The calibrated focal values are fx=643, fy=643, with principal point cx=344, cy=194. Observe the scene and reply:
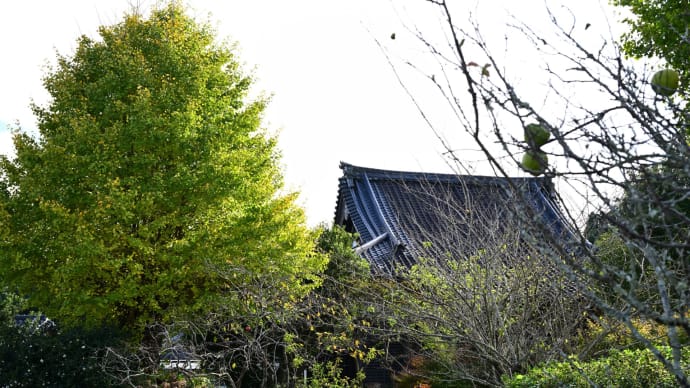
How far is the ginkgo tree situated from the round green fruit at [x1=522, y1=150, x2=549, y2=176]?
8.57m

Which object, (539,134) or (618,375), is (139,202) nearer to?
(618,375)

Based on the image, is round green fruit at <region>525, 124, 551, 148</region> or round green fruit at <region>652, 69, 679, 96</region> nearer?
round green fruit at <region>525, 124, 551, 148</region>

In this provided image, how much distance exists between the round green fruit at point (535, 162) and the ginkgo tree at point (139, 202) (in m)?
8.57

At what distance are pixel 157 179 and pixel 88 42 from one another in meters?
3.96

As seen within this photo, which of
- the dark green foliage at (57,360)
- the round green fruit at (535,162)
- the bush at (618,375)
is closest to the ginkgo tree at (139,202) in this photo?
the dark green foliage at (57,360)

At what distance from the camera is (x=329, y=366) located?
10109 mm

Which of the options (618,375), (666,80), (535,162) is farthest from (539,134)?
(618,375)

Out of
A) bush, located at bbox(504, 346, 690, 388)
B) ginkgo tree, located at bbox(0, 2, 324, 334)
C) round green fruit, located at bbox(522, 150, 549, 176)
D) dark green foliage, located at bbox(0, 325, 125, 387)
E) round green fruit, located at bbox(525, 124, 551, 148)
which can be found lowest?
bush, located at bbox(504, 346, 690, 388)

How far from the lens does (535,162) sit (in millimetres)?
1888

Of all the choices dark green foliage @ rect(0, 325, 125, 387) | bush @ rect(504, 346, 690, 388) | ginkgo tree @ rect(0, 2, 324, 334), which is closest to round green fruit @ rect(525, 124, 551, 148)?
bush @ rect(504, 346, 690, 388)

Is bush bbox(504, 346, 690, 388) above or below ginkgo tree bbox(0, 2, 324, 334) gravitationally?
below

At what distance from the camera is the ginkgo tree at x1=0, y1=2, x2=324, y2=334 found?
1068 centimetres

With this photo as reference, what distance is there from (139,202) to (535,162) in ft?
31.2

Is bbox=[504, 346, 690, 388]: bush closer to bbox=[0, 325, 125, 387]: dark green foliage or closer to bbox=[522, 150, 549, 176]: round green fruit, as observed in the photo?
bbox=[522, 150, 549, 176]: round green fruit
